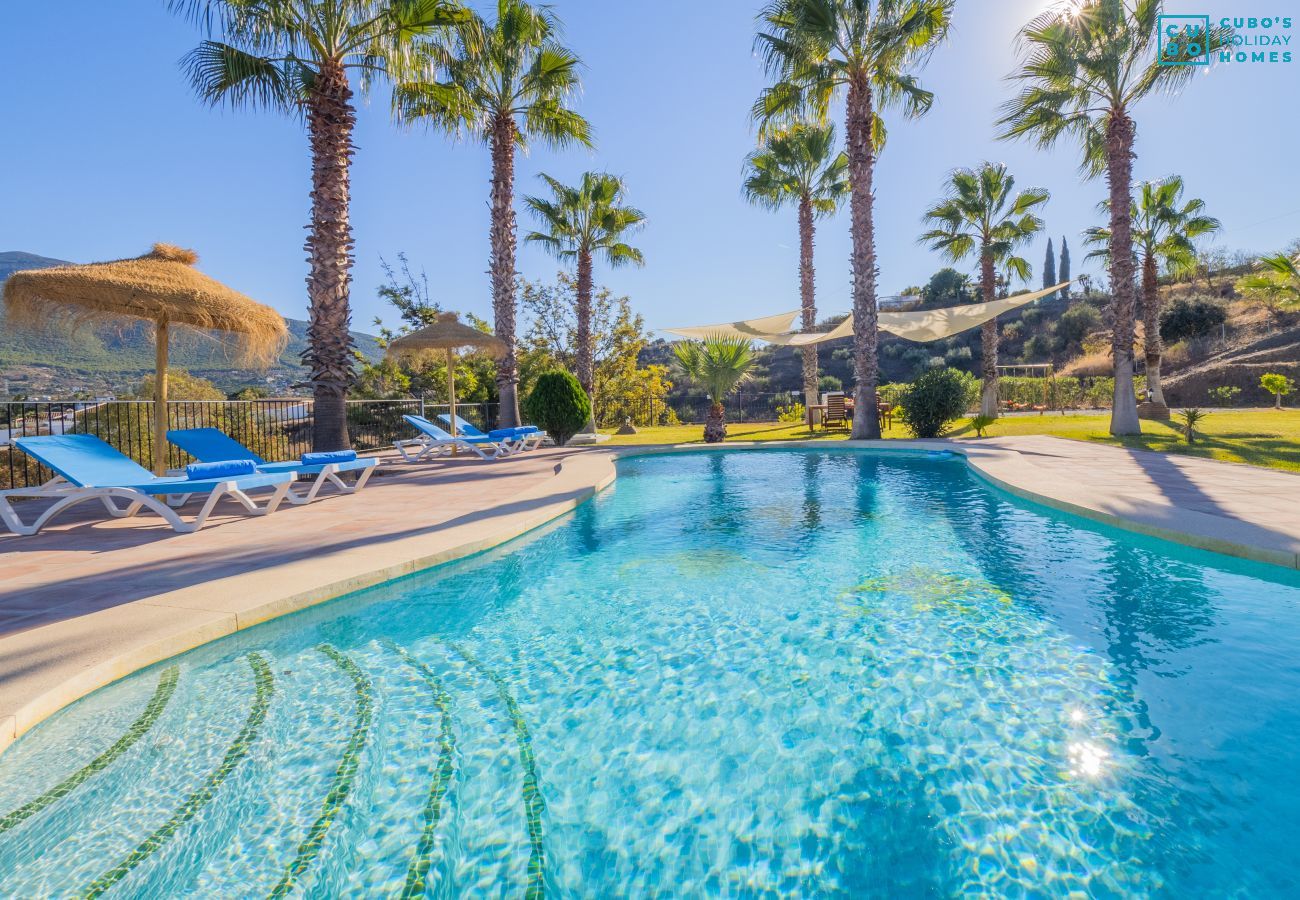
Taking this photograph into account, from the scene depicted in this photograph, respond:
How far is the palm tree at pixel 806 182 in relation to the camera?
1769cm

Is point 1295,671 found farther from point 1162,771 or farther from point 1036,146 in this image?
point 1036,146

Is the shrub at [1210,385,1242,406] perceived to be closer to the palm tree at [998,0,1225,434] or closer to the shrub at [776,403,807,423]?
the palm tree at [998,0,1225,434]

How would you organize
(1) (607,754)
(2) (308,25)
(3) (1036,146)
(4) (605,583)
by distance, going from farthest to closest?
(3) (1036,146), (2) (308,25), (4) (605,583), (1) (607,754)

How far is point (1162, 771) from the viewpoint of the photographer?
217 cm

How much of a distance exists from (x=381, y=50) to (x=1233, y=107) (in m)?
19.6

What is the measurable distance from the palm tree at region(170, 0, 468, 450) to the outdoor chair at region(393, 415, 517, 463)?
2540 millimetres

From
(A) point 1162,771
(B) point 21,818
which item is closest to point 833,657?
(A) point 1162,771

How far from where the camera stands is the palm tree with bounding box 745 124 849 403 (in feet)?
58.0

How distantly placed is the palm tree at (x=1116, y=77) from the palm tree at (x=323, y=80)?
11.8 metres

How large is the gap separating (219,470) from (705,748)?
566 centimetres

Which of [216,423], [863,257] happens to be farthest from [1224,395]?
[216,423]

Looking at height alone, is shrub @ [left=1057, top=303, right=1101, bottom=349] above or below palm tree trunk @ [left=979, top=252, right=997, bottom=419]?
above

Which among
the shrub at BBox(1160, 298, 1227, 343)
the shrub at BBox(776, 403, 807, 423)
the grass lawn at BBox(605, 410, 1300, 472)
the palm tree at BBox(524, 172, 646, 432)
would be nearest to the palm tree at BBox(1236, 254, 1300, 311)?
the grass lawn at BBox(605, 410, 1300, 472)

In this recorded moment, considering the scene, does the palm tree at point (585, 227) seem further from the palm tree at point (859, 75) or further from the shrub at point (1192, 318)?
the shrub at point (1192, 318)
